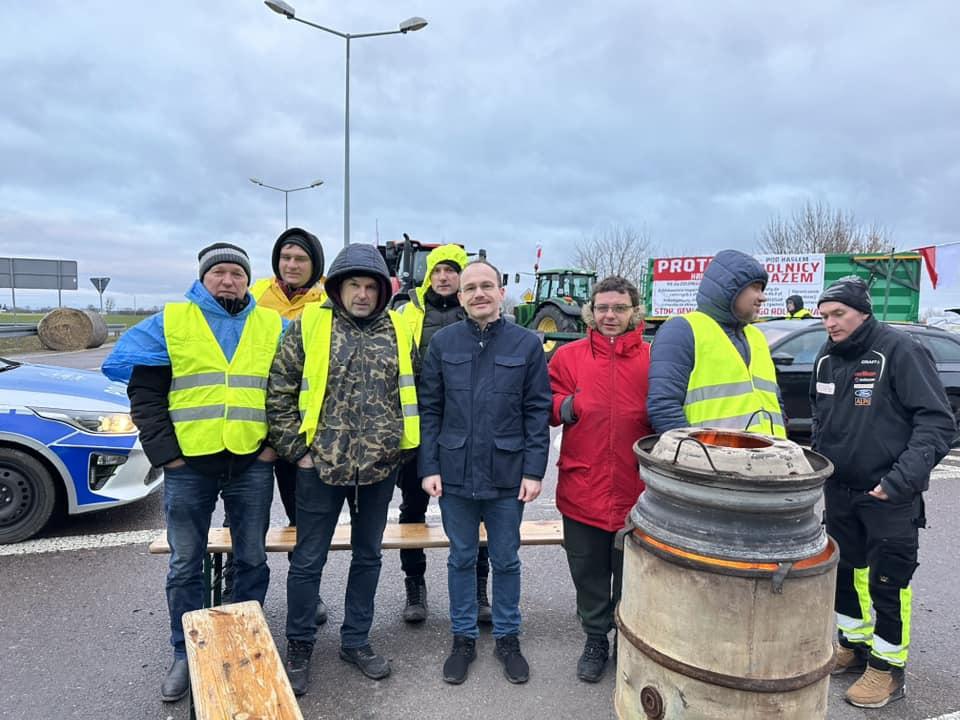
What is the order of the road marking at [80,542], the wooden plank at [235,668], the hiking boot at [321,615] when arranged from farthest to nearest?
the road marking at [80,542], the hiking boot at [321,615], the wooden plank at [235,668]

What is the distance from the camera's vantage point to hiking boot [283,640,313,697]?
9.17 ft

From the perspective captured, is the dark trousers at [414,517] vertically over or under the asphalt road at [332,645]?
over

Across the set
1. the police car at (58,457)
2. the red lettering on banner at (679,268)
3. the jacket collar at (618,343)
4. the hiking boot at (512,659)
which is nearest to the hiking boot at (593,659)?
the hiking boot at (512,659)

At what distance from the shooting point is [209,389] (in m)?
2.68

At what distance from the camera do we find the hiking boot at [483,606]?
3.40 m

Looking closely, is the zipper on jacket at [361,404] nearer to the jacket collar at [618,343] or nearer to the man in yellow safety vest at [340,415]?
the man in yellow safety vest at [340,415]

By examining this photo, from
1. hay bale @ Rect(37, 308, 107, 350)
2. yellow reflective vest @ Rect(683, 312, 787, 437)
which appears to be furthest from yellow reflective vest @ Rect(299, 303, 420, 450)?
hay bale @ Rect(37, 308, 107, 350)

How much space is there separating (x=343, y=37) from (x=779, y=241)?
69.6 feet

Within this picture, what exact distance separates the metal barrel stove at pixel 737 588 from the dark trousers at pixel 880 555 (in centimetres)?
101

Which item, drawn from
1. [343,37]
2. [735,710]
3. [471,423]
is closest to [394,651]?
[471,423]

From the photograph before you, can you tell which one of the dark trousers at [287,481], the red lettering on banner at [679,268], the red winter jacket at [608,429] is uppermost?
the red lettering on banner at [679,268]

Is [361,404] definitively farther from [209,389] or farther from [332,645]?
[332,645]

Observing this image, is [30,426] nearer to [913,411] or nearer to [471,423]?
[471,423]

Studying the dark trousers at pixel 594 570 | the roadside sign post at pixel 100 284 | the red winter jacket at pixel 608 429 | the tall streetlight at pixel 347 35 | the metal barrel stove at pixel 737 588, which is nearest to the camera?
the metal barrel stove at pixel 737 588
